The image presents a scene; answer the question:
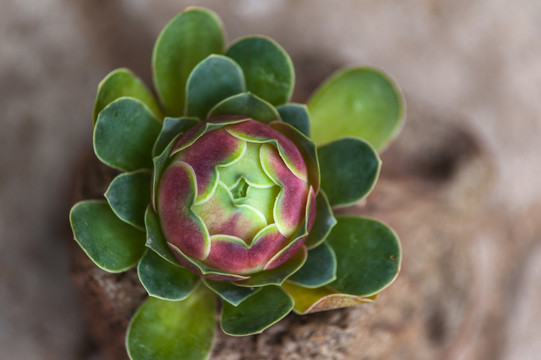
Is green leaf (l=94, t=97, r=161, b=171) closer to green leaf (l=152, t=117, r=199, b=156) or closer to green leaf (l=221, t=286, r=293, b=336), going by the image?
green leaf (l=152, t=117, r=199, b=156)

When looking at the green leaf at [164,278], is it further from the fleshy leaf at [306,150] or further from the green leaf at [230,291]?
the fleshy leaf at [306,150]

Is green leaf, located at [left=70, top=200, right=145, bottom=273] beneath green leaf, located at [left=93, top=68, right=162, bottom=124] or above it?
beneath

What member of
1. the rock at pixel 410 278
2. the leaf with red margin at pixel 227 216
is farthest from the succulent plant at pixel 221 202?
the rock at pixel 410 278

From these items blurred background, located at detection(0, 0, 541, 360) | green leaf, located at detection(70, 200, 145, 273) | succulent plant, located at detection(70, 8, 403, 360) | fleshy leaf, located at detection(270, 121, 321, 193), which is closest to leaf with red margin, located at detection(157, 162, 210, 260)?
succulent plant, located at detection(70, 8, 403, 360)

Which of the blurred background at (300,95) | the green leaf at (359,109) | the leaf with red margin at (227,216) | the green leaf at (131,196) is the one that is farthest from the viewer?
the blurred background at (300,95)

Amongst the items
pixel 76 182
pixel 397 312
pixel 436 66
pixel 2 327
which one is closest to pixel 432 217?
pixel 397 312

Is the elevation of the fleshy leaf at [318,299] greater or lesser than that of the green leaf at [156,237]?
lesser
